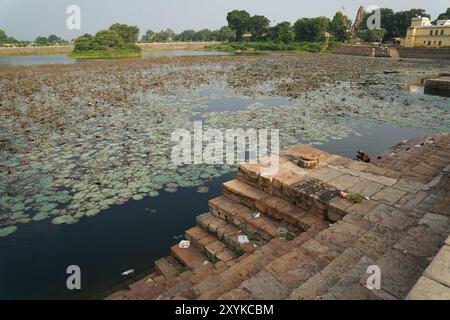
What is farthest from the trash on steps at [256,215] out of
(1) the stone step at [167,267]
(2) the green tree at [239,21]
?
(2) the green tree at [239,21]

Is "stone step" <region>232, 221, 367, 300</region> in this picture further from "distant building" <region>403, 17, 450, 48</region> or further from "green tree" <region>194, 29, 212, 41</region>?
"green tree" <region>194, 29, 212, 41</region>

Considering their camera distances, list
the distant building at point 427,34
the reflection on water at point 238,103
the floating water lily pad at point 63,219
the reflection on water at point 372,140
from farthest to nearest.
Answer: the distant building at point 427,34 < the reflection on water at point 238,103 < the reflection on water at point 372,140 < the floating water lily pad at point 63,219

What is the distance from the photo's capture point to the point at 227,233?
400 centimetres

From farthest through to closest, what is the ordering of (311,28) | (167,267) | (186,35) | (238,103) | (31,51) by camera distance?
(186,35) < (311,28) < (31,51) < (238,103) < (167,267)

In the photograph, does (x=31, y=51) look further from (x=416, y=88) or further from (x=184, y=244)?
(x=184, y=244)

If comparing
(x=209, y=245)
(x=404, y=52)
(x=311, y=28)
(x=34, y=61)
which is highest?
(x=311, y=28)

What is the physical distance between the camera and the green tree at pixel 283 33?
6687 cm

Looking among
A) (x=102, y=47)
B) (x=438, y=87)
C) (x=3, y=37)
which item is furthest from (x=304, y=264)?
(x=3, y=37)

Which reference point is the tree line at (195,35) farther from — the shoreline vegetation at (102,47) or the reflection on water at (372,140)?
the reflection on water at (372,140)

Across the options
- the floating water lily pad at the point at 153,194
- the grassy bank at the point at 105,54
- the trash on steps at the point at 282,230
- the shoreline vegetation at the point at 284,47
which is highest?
the shoreline vegetation at the point at 284,47

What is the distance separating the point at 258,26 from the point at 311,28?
19996 mm

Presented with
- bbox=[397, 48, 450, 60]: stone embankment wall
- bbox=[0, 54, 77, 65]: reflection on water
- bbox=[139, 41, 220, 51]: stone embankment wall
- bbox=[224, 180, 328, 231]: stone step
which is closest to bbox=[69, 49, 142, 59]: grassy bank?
bbox=[0, 54, 77, 65]: reflection on water

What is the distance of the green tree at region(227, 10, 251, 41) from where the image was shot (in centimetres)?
8100

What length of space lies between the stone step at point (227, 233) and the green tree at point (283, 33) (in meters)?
69.7
